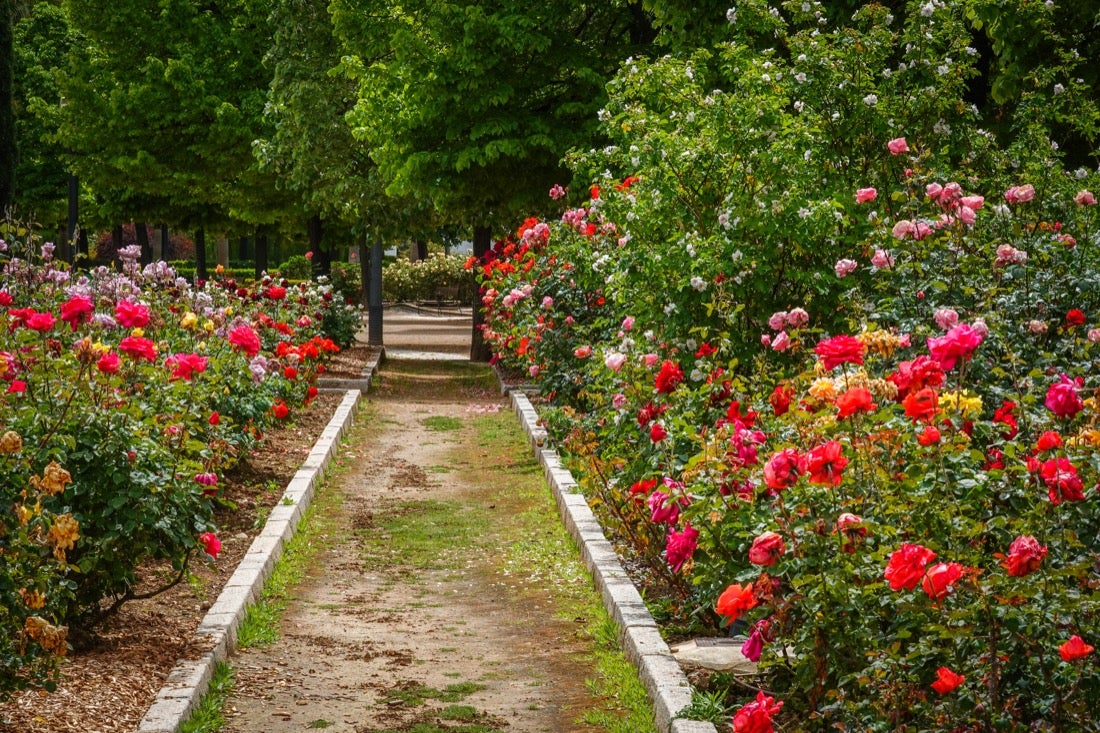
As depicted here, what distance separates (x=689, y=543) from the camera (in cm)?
528

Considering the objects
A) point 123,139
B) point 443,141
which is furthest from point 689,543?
point 123,139

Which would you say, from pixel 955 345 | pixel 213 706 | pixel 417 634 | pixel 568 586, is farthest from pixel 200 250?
pixel 955 345

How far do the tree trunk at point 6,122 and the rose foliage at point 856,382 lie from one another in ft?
27.8

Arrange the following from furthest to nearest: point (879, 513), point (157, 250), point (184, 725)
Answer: point (157, 250)
point (184, 725)
point (879, 513)

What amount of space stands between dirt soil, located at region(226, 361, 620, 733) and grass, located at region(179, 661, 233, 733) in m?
0.06

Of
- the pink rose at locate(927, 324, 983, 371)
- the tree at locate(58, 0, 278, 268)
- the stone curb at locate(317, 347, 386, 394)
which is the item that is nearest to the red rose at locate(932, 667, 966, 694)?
the pink rose at locate(927, 324, 983, 371)

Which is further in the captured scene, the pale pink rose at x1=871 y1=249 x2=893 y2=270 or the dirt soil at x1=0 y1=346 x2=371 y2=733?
the pale pink rose at x1=871 y1=249 x2=893 y2=270

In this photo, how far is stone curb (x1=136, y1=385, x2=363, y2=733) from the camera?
16.7ft

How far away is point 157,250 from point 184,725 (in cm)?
7753

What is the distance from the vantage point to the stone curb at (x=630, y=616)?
507cm

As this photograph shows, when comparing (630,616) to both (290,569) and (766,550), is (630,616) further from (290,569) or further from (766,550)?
(290,569)

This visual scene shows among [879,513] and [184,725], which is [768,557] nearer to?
[879,513]

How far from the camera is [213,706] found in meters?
5.46

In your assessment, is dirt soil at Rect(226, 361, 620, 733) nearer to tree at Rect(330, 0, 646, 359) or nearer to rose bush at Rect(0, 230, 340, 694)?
rose bush at Rect(0, 230, 340, 694)
